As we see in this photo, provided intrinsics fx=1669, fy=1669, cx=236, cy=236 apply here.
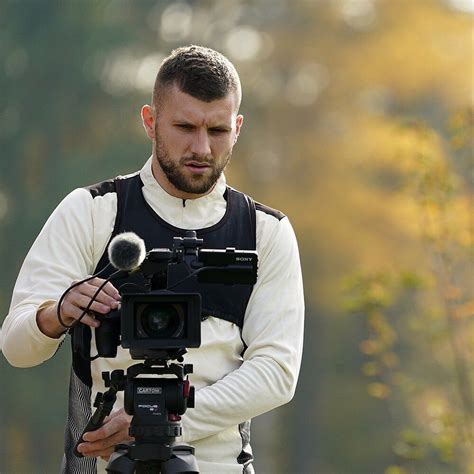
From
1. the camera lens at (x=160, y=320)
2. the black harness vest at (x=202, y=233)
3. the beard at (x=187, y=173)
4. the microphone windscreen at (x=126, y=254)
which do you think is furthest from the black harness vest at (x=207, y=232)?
the microphone windscreen at (x=126, y=254)

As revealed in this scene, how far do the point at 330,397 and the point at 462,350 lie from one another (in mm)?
14440

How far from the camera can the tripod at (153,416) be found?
4.21 metres

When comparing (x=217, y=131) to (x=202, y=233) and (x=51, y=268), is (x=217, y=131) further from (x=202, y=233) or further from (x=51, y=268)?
(x=51, y=268)

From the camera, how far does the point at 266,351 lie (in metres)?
4.74

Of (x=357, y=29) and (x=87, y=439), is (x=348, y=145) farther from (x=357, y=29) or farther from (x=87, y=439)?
(x=87, y=439)

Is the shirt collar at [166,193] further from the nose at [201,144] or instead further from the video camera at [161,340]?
the video camera at [161,340]

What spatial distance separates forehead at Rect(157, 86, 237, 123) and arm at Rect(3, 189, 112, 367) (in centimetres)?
34

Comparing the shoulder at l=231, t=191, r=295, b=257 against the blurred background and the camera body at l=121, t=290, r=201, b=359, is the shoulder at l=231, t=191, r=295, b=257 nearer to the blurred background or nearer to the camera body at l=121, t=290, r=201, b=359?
the camera body at l=121, t=290, r=201, b=359

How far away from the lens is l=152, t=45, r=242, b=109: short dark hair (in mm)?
4770

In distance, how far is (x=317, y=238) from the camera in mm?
22391

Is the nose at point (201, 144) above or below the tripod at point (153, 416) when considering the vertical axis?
above

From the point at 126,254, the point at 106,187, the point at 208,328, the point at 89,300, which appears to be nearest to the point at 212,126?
the point at 106,187

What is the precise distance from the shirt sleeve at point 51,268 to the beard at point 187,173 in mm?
244

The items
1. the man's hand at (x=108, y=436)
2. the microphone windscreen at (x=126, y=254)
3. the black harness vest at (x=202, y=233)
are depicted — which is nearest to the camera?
the microphone windscreen at (x=126, y=254)
